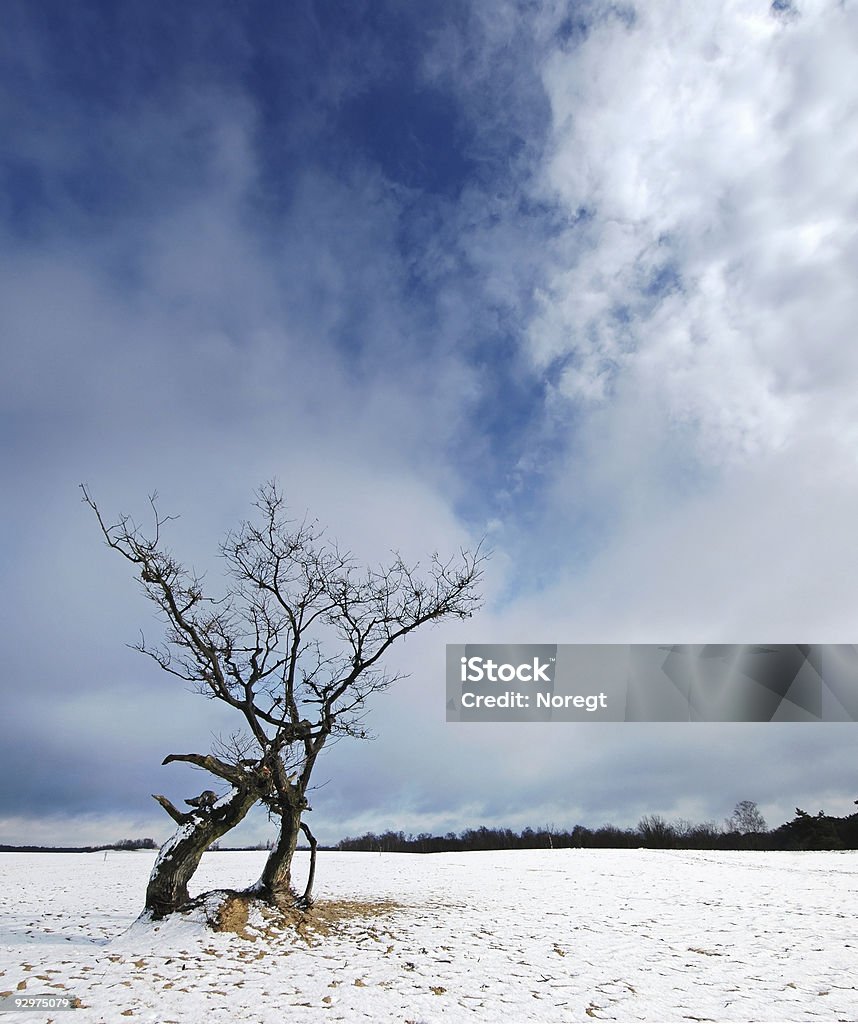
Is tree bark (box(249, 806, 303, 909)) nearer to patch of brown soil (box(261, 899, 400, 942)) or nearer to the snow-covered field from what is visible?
patch of brown soil (box(261, 899, 400, 942))

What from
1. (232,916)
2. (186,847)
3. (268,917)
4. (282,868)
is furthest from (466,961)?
(186,847)

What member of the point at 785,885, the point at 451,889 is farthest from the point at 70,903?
the point at 785,885

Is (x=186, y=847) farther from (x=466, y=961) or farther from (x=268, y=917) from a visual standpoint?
(x=466, y=961)

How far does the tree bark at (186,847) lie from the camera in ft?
47.6

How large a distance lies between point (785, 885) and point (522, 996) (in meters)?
23.6

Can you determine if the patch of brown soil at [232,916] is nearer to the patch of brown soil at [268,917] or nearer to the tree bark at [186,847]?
the patch of brown soil at [268,917]

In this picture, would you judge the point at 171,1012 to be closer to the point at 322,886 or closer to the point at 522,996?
the point at 522,996

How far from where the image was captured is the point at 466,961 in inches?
498

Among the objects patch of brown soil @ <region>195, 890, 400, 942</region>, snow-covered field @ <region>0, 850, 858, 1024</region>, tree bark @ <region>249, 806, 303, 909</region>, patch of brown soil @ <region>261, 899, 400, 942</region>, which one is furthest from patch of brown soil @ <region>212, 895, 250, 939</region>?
tree bark @ <region>249, 806, 303, 909</region>

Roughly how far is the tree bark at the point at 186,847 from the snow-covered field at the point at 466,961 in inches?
27.7

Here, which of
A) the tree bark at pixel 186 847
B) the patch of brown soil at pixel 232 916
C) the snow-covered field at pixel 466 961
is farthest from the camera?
the tree bark at pixel 186 847

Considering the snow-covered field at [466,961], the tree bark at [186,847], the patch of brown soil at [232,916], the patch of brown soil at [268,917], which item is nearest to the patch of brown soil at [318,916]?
the patch of brown soil at [268,917]

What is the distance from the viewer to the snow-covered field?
9844mm

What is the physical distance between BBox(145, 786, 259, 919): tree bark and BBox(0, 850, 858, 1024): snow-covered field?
70 centimetres
